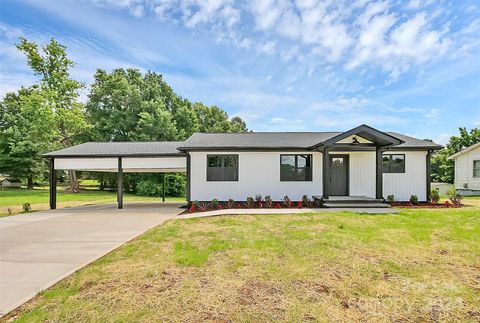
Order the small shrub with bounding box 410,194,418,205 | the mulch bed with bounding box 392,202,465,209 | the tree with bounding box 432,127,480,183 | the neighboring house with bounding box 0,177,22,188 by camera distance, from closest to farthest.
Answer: the mulch bed with bounding box 392,202,465,209, the small shrub with bounding box 410,194,418,205, the tree with bounding box 432,127,480,183, the neighboring house with bounding box 0,177,22,188

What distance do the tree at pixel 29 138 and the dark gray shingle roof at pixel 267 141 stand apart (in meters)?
23.4

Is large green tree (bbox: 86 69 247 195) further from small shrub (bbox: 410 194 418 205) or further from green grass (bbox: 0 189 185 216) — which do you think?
small shrub (bbox: 410 194 418 205)

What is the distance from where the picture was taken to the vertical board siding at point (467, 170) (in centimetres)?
2043

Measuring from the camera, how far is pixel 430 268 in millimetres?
4766

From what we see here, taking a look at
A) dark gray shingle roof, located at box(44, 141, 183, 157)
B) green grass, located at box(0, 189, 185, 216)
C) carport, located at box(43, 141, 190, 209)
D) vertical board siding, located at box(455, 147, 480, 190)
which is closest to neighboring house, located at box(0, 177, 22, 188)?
green grass, located at box(0, 189, 185, 216)

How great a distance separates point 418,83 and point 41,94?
1391 inches

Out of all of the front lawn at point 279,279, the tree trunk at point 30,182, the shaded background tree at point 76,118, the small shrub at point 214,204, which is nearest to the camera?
the front lawn at point 279,279

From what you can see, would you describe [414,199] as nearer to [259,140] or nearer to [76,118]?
[259,140]

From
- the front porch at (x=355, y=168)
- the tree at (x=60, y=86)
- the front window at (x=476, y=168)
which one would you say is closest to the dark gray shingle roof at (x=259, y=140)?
the front porch at (x=355, y=168)

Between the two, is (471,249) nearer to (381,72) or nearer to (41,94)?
(381,72)

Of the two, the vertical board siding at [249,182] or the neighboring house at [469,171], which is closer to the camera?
the vertical board siding at [249,182]

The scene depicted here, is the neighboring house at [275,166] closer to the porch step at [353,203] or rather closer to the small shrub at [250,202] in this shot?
the small shrub at [250,202]

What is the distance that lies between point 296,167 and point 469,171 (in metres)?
16.6

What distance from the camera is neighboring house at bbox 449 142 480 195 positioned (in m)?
20.4
